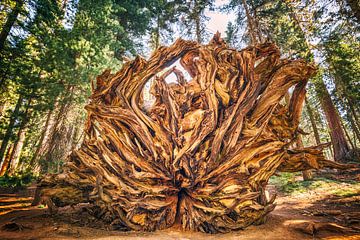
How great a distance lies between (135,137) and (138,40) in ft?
32.7

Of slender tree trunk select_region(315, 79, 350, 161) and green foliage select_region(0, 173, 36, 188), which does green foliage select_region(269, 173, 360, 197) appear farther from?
green foliage select_region(0, 173, 36, 188)

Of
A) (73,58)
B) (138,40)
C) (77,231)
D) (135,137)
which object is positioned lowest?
(77,231)

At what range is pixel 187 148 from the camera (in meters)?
5.01

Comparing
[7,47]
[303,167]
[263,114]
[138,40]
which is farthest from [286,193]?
[7,47]

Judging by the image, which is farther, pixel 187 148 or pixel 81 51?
pixel 81 51

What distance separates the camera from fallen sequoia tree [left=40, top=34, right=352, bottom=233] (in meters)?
4.83

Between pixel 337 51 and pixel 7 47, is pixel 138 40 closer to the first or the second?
pixel 7 47

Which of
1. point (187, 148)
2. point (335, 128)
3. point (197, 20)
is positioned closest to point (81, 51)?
point (187, 148)

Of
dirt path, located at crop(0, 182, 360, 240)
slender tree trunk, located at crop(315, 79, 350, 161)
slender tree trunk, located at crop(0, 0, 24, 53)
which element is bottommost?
dirt path, located at crop(0, 182, 360, 240)


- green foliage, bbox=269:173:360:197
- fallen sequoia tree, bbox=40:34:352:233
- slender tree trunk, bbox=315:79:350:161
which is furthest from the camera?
slender tree trunk, bbox=315:79:350:161

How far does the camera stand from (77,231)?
4.15 meters

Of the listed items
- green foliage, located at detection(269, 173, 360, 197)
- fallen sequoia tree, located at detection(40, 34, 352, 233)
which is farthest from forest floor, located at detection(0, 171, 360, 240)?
green foliage, located at detection(269, 173, 360, 197)

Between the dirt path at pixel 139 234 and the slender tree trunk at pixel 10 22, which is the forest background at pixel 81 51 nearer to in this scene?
the slender tree trunk at pixel 10 22

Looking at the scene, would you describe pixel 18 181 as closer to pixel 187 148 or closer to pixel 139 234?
pixel 139 234
